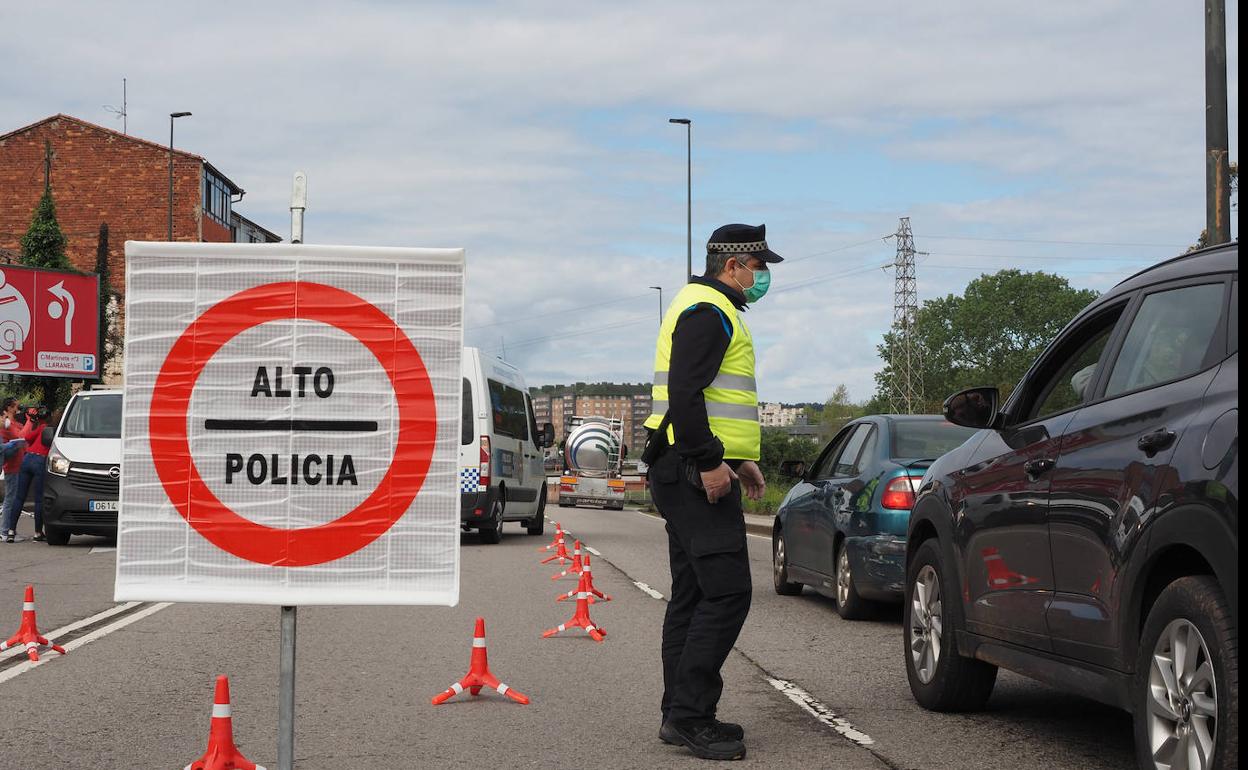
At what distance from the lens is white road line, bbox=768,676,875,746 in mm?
6391

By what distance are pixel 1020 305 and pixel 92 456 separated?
345 feet

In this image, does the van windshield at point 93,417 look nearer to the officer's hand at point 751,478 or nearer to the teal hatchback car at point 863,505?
the teal hatchback car at point 863,505

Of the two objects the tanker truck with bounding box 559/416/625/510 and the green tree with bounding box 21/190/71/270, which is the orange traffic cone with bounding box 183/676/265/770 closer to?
the tanker truck with bounding box 559/416/625/510

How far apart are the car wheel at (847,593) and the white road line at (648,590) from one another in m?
2.34

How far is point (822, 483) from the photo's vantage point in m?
11.8

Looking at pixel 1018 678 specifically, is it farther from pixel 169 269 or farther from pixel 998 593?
pixel 169 269

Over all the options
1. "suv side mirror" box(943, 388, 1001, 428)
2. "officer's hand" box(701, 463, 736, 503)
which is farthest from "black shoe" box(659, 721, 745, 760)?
"suv side mirror" box(943, 388, 1001, 428)

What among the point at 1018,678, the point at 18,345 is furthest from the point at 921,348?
the point at 1018,678

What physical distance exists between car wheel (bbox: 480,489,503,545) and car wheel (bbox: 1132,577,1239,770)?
15.8 metres

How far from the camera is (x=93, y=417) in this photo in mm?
19078

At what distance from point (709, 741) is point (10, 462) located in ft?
52.4

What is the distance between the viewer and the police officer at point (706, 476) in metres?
5.95

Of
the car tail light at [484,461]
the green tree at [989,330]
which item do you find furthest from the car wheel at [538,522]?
the green tree at [989,330]

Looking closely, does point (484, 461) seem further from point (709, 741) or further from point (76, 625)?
point (709, 741)
